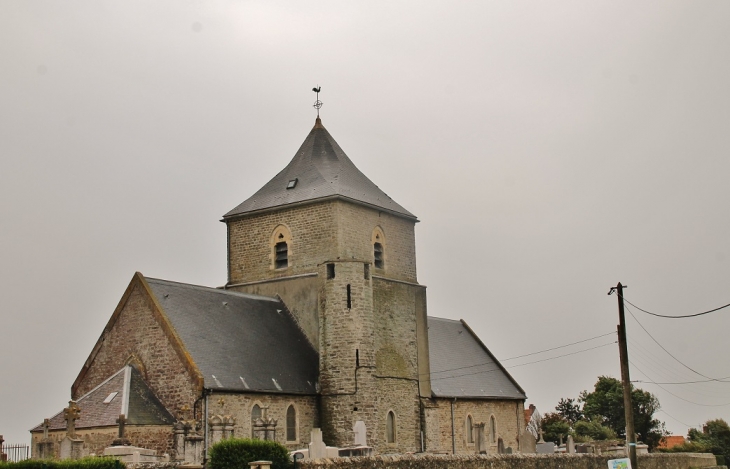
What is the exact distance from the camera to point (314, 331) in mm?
34656

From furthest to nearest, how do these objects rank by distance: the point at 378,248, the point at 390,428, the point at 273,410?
the point at 378,248 → the point at 390,428 → the point at 273,410

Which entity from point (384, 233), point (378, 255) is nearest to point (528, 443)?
point (378, 255)

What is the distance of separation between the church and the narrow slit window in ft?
0.14

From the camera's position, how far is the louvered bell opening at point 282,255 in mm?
36406

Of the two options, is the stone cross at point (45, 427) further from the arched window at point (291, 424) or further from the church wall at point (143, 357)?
the arched window at point (291, 424)

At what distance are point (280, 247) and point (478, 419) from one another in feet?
37.8

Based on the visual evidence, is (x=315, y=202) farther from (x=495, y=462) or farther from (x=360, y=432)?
(x=495, y=462)

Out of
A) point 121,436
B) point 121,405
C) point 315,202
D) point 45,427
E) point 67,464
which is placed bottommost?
point 67,464

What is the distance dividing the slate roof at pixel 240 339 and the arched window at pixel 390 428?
318 centimetres

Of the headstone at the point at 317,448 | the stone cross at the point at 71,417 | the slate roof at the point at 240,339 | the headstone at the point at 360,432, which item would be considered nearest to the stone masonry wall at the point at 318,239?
the slate roof at the point at 240,339

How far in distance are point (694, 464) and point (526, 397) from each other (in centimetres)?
778

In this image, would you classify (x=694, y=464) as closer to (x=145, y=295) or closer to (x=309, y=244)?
(x=309, y=244)

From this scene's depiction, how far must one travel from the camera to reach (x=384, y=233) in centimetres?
3772

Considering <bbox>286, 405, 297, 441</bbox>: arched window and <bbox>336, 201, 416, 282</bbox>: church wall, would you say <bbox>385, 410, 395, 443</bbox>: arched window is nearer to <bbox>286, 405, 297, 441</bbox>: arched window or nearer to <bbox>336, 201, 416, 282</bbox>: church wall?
<bbox>286, 405, 297, 441</bbox>: arched window
